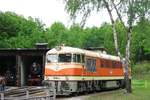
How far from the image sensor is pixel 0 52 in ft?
159

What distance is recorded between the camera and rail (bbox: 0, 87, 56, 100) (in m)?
24.8

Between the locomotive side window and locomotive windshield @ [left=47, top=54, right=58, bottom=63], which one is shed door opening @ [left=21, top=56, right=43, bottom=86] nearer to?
locomotive windshield @ [left=47, top=54, right=58, bottom=63]

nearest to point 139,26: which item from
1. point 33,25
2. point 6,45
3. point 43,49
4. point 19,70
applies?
point 43,49

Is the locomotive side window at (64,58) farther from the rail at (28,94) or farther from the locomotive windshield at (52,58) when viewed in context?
the rail at (28,94)

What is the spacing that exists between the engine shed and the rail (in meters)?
16.4

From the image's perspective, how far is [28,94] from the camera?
26500 mm

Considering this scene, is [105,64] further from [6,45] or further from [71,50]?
[6,45]

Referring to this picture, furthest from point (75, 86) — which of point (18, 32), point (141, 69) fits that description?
point (18, 32)

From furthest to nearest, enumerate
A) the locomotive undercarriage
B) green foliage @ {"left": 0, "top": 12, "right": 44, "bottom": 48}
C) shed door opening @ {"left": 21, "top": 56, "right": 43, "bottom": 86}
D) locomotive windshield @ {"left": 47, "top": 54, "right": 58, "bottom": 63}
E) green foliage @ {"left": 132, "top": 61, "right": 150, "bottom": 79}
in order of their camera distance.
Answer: green foliage @ {"left": 0, "top": 12, "right": 44, "bottom": 48} < green foliage @ {"left": 132, "top": 61, "right": 150, "bottom": 79} < shed door opening @ {"left": 21, "top": 56, "right": 43, "bottom": 86} < locomotive windshield @ {"left": 47, "top": 54, "right": 58, "bottom": 63} < the locomotive undercarriage

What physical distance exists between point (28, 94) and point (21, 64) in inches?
900

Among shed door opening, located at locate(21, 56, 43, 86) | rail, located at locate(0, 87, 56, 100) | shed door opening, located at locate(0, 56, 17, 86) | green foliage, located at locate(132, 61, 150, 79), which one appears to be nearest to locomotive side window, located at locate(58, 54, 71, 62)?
rail, located at locate(0, 87, 56, 100)

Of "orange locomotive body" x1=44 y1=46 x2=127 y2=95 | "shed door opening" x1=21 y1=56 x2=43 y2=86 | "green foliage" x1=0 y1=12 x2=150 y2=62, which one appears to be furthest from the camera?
"green foliage" x1=0 y1=12 x2=150 y2=62

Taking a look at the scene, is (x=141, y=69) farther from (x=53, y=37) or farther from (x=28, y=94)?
(x=28, y=94)

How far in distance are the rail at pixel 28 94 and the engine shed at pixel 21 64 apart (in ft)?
53.8
